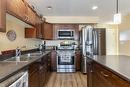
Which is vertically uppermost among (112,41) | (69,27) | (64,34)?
(69,27)

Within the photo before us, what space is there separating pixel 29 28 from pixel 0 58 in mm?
2437

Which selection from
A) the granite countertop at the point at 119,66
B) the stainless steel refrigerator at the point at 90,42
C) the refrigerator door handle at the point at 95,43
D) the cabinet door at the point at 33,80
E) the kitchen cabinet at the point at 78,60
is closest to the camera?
the granite countertop at the point at 119,66

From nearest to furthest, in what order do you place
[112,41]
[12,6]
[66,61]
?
[12,6] < [66,61] < [112,41]

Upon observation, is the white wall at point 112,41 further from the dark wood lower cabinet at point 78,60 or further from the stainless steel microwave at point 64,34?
the dark wood lower cabinet at point 78,60

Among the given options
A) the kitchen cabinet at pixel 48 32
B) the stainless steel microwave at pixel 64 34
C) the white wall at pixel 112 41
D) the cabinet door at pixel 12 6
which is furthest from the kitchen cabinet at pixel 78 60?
the cabinet door at pixel 12 6

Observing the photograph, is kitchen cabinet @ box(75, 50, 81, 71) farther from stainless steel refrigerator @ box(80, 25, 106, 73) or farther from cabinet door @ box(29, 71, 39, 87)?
cabinet door @ box(29, 71, 39, 87)

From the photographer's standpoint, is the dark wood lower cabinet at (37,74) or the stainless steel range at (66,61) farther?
the stainless steel range at (66,61)

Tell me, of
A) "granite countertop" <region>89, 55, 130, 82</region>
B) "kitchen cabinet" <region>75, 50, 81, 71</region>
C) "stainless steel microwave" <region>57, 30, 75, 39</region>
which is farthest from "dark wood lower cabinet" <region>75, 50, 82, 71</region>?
"granite countertop" <region>89, 55, 130, 82</region>

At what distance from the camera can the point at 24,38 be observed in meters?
5.32

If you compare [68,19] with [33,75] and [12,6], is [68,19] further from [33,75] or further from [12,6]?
[12,6]

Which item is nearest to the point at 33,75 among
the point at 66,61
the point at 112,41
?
the point at 66,61

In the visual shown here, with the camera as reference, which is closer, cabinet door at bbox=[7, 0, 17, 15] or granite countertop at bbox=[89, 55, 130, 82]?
granite countertop at bbox=[89, 55, 130, 82]

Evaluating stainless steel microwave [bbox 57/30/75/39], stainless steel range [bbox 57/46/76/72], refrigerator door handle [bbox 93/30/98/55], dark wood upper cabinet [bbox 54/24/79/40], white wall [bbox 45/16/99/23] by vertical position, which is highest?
white wall [bbox 45/16/99/23]

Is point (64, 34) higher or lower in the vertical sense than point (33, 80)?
higher
